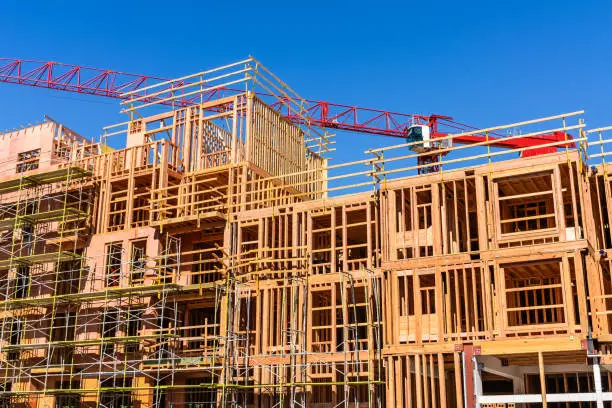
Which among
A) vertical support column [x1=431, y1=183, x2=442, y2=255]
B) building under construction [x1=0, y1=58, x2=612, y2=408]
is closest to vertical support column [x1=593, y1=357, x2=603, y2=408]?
building under construction [x1=0, y1=58, x2=612, y2=408]

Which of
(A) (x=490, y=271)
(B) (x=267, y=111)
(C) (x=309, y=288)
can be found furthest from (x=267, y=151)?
(A) (x=490, y=271)

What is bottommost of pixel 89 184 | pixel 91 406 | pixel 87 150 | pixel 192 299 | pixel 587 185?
pixel 91 406

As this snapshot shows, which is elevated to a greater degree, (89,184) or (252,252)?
(89,184)

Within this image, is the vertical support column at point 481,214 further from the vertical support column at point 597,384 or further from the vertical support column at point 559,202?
the vertical support column at point 597,384

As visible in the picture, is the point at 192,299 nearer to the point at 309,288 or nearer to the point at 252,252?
the point at 252,252

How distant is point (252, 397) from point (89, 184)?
1680cm

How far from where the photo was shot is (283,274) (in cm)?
3669

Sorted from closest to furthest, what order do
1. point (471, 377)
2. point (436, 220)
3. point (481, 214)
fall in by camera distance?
point (471, 377)
point (481, 214)
point (436, 220)

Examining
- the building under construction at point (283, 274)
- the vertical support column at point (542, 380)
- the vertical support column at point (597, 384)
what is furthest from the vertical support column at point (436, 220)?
the vertical support column at point (597, 384)

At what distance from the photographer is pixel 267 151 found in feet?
148

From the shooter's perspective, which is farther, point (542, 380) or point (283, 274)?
point (283, 274)

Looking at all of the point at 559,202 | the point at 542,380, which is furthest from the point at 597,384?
the point at 559,202

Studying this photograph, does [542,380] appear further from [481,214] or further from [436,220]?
[436,220]

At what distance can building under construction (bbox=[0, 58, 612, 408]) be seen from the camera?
2991 cm
